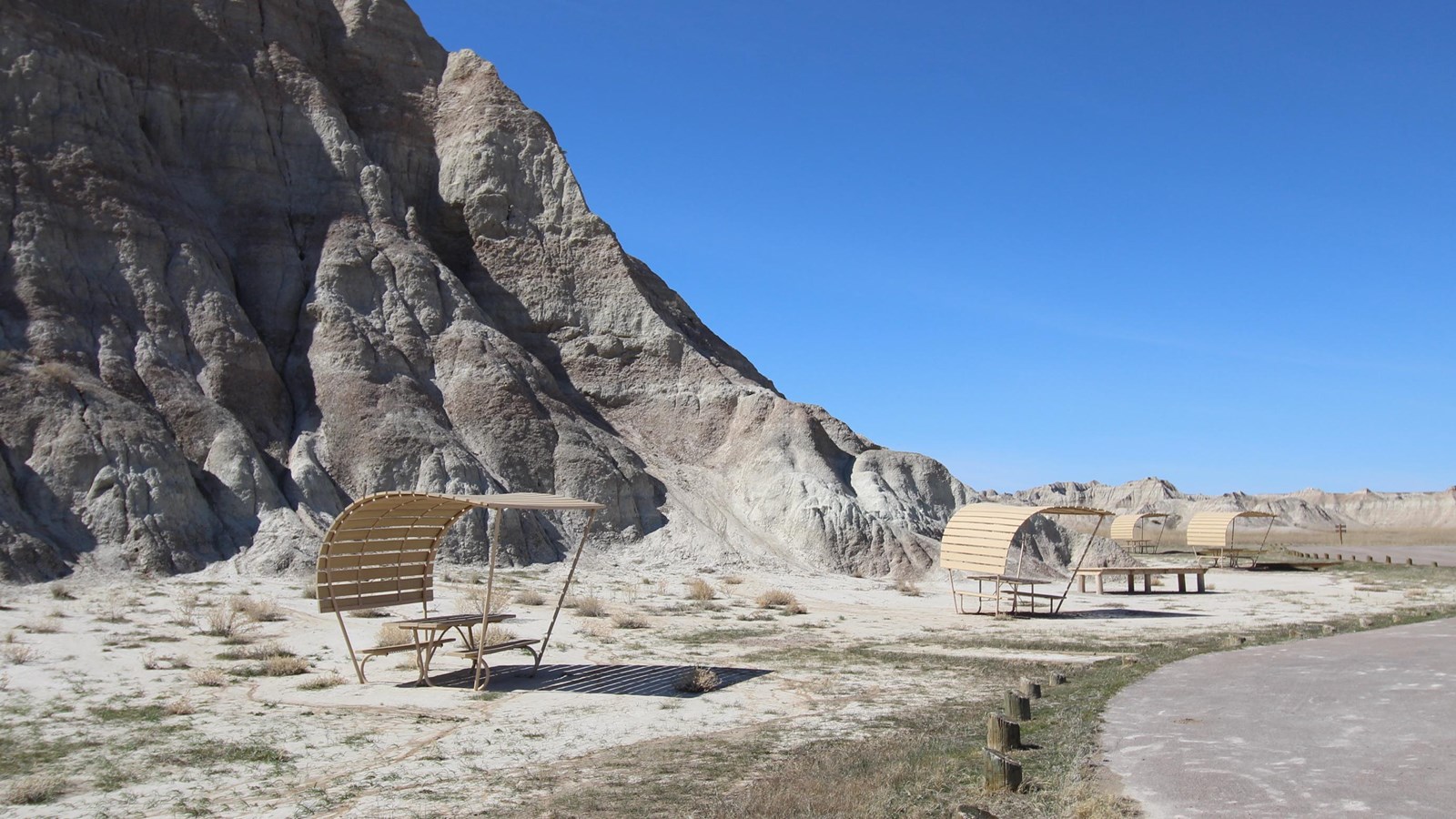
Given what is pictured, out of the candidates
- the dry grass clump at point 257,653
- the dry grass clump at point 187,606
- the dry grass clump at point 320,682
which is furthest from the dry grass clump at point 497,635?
the dry grass clump at point 187,606

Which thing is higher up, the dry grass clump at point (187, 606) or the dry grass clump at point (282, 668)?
the dry grass clump at point (187, 606)

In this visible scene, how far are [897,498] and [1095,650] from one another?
20.0 metres

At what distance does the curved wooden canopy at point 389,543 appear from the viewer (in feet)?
42.3

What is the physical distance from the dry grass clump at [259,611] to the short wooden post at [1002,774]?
14105 mm

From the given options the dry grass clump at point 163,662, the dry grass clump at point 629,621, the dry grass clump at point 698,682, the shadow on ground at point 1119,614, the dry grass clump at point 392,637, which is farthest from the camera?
the shadow on ground at point 1119,614

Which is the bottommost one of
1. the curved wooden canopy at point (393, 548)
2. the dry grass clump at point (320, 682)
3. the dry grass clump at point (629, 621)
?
the dry grass clump at point (320, 682)

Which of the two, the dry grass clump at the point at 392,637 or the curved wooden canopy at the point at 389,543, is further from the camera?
the dry grass clump at the point at 392,637

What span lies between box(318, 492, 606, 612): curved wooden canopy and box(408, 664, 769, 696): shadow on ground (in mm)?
1437

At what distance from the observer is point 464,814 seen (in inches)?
284

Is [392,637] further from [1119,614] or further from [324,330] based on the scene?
Result: [324,330]

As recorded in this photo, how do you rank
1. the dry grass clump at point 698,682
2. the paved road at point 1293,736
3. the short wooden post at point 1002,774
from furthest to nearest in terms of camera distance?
the dry grass clump at point 698,682 < the short wooden post at point 1002,774 < the paved road at point 1293,736

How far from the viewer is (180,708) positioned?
10.8m

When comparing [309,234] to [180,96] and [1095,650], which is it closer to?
[180,96]

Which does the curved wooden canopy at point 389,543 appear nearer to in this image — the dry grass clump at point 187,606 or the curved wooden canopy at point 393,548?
the curved wooden canopy at point 393,548
